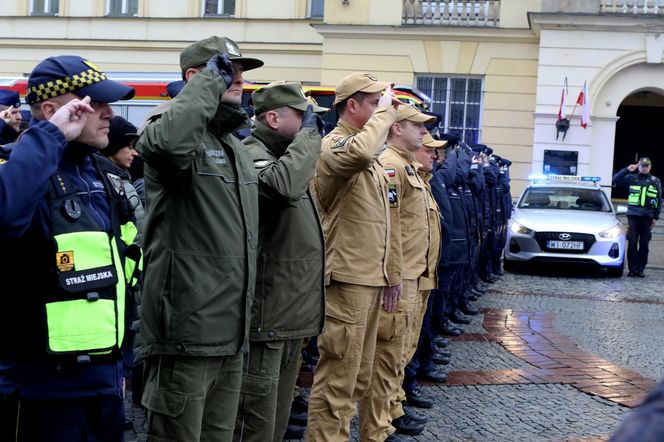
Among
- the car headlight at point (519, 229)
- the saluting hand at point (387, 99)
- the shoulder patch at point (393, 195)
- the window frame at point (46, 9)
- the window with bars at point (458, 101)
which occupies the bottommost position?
the car headlight at point (519, 229)

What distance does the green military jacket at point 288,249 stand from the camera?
3.97 meters

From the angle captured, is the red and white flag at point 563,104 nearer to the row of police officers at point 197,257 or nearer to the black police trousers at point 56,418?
the row of police officers at point 197,257

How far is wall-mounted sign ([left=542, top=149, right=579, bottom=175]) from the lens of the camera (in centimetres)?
2142

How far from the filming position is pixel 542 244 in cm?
1504

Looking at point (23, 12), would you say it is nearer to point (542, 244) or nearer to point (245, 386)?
point (542, 244)

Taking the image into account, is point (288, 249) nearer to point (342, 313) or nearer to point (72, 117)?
point (342, 313)

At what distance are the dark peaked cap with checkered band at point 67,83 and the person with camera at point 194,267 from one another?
0.22 metres

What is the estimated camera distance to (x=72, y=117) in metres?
3.00

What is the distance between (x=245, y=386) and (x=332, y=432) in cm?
100

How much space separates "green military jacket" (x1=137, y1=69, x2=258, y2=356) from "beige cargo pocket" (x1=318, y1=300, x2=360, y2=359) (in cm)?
119

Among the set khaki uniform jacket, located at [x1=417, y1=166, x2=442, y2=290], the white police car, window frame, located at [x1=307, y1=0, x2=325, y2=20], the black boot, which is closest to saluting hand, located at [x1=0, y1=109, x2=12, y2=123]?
khaki uniform jacket, located at [x1=417, y1=166, x2=442, y2=290]

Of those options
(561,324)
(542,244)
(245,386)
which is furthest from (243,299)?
(542,244)

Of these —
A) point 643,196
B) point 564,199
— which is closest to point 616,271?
point 643,196

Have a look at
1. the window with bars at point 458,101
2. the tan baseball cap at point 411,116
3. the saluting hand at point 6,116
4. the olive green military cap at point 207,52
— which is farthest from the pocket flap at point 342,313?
the window with bars at point 458,101
